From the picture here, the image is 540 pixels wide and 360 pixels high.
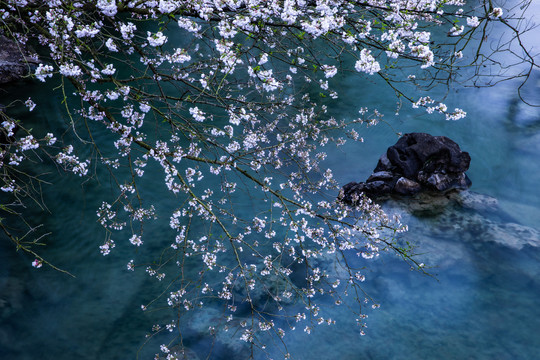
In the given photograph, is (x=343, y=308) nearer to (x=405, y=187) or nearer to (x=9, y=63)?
(x=405, y=187)

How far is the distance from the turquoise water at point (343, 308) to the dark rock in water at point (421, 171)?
59cm

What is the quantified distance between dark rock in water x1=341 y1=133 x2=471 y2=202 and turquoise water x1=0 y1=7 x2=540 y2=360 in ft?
1.93

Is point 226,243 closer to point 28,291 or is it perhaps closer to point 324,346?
point 324,346

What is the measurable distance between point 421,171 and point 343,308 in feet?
14.3

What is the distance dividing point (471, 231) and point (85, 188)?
351 inches

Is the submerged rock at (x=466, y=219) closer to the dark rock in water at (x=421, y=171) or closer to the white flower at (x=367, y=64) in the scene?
the dark rock in water at (x=421, y=171)

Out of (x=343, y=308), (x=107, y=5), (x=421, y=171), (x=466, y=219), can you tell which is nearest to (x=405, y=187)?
(x=421, y=171)

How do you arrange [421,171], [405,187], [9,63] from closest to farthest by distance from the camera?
1. [405,187]
2. [421,171]
3. [9,63]

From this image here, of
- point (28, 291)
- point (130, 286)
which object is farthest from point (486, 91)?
point (28, 291)

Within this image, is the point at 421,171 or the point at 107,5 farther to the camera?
the point at 421,171

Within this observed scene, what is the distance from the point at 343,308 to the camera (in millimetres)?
7758

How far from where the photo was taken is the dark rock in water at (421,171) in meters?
10.1

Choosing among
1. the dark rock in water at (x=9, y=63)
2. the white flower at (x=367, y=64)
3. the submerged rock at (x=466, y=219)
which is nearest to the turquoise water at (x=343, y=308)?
the submerged rock at (x=466, y=219)

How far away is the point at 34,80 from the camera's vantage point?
43.0 feet
